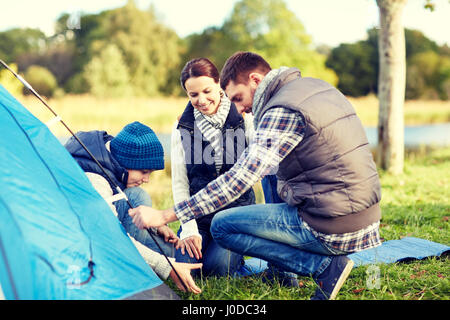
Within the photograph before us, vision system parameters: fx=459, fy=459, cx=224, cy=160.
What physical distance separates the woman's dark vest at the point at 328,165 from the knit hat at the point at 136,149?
84cm

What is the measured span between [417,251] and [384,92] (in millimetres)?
4296

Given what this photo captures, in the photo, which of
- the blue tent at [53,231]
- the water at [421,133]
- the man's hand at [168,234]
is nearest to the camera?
the blue tent at [53,231]

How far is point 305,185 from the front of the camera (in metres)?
2.21

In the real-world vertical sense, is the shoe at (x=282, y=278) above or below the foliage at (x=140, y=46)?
below

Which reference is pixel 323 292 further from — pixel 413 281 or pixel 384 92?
pixel 384 92

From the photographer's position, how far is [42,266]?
194cm

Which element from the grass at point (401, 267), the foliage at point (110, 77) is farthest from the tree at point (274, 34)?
the grass at point (401, 267)

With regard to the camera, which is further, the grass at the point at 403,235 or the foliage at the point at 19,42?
the foliage at the point at 19,42

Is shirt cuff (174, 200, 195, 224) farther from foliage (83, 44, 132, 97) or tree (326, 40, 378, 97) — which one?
tree (326, 40, 378, 97)

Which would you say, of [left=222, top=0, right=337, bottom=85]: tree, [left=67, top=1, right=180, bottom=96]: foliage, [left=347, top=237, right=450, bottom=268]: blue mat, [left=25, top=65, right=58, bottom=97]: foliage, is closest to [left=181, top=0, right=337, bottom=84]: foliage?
[left=222, top=0, right=337, bottom=85]: tree

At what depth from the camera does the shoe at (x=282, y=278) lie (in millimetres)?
2734

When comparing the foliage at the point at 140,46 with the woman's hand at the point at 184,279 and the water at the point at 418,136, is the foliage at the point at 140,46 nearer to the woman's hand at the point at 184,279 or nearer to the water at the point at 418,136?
the water at the point at 418,136

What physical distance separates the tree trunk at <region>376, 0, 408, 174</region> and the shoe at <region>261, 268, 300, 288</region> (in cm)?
483
